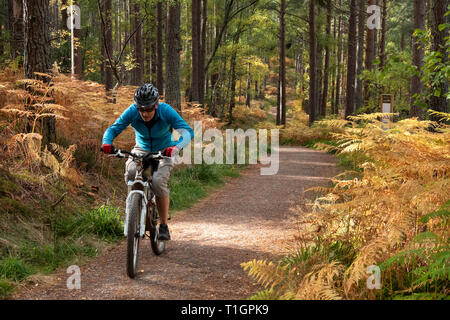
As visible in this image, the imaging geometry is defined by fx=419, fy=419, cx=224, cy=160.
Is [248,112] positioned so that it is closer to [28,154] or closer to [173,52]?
[173,52]

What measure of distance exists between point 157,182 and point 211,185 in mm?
5772

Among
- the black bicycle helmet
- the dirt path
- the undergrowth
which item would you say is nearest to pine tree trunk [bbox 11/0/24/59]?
the dirt path

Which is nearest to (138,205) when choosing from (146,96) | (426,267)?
(146,96)

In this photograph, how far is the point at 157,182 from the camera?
519cm

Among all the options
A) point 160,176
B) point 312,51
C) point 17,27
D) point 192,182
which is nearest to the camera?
point 160,176

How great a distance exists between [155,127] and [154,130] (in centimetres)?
4

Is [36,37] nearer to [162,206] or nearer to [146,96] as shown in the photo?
[146,96]

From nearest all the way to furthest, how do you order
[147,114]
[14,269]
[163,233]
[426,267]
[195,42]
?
[426,267]
[14,269]
[147,114]
[163,233]
[195,42]

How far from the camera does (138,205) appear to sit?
4738mm

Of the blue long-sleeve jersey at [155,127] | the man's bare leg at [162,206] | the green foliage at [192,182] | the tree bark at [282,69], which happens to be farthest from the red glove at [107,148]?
the tree bark at [282,69]

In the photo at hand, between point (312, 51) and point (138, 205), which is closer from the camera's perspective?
point (138, 205)

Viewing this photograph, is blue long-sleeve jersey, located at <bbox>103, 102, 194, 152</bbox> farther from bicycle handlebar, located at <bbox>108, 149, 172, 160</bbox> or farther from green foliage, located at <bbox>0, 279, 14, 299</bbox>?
green foliage, located at <bbox>0, 279, 14, 299</bbox>

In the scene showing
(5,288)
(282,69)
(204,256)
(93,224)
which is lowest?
(204,256)
